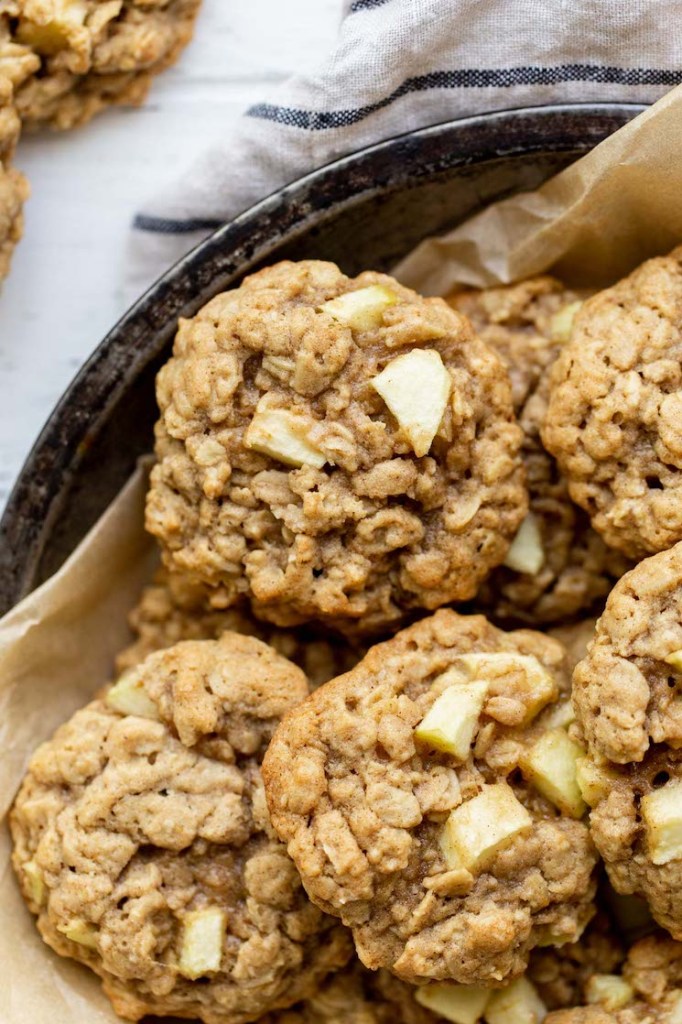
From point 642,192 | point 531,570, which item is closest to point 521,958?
point 531,570

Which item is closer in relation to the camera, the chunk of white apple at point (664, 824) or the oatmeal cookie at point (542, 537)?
the chunk of white apple at point (664, 824)

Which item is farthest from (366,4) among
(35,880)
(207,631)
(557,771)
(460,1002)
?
(460,1002)

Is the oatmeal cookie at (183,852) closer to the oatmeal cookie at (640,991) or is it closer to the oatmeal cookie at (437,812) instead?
the oatmeal cookie at (437,812)

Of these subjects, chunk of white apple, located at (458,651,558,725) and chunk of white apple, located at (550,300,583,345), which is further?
chunk of white apple, located at (550,300,583,345)

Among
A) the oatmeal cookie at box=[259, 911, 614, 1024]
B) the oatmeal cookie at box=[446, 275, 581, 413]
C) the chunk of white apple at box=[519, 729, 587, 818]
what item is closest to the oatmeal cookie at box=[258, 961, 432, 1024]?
the oatmeal cookie at box=[259, 911, 614, 1024]

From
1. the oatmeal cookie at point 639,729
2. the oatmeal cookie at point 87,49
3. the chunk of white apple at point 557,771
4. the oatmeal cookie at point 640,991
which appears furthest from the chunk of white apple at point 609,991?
the oatmeal cookie at point 87,49

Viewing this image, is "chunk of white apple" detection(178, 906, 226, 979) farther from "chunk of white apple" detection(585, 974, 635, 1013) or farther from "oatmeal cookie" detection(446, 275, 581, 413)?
"oatmeal cookie" detection(446, 275, 581, 413)
